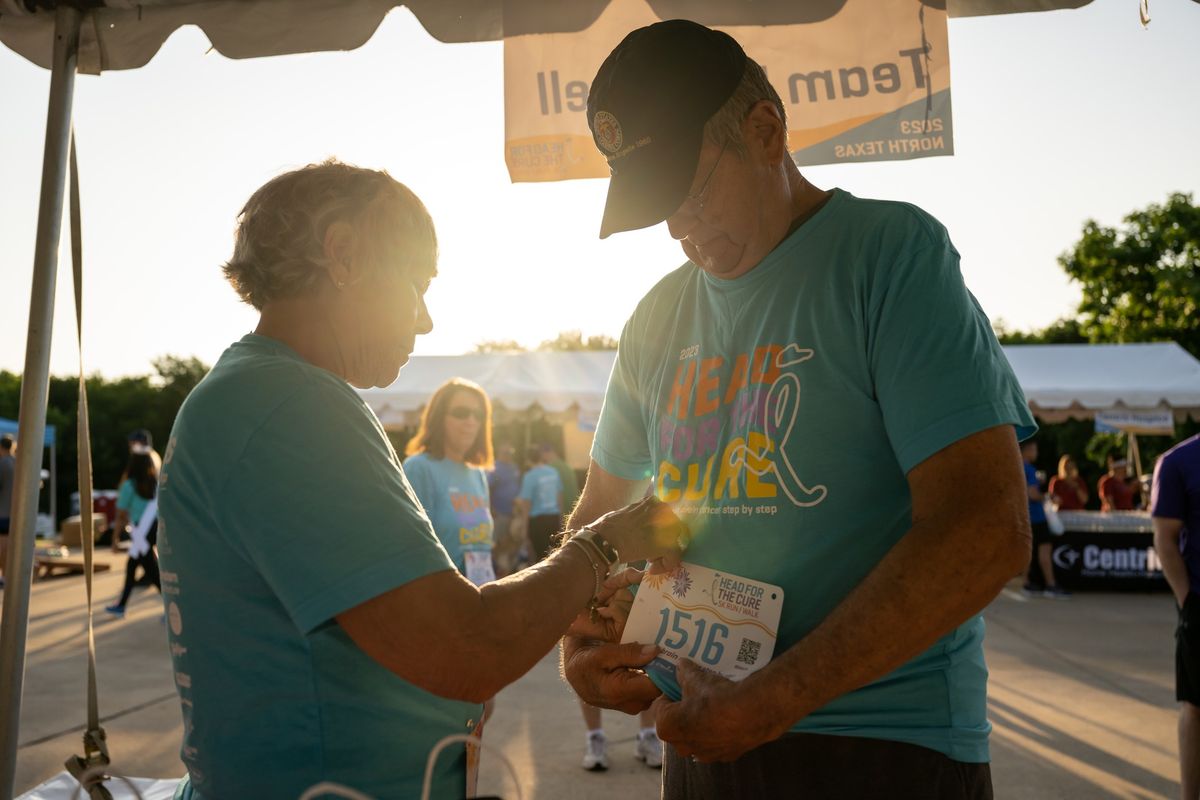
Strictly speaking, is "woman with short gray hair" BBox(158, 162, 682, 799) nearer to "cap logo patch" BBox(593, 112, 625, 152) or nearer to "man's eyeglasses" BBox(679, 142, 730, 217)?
"cap logo patch" BBox(593, 112, 625, 152)

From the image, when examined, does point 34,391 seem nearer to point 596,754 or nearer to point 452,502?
point 452,502

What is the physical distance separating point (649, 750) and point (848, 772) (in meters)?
4.08

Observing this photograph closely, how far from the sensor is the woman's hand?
156 cm

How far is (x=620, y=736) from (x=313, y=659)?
4825mm

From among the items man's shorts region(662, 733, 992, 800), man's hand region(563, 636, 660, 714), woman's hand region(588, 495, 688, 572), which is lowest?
man's shorts region(662, 733, 992, 800)

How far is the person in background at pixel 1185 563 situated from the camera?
3775 mm

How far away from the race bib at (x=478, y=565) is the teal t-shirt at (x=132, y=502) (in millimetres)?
6163

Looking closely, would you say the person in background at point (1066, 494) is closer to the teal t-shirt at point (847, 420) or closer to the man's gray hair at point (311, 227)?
the teal t-shirt at point (847, 420)

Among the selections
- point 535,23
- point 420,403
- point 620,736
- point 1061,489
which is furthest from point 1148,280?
point 535,23

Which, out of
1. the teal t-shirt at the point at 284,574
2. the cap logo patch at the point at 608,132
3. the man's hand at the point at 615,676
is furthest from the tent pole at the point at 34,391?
the cap logo patch at the point at 608,132

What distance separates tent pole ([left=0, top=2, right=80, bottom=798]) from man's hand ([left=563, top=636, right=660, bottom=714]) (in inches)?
66.7

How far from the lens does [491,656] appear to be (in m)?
1.31

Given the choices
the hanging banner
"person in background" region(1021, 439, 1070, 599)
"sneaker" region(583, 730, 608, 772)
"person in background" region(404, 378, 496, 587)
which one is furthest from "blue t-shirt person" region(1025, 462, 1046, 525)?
the hanging banner

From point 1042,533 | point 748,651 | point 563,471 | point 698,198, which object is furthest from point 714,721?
point 1042,533
